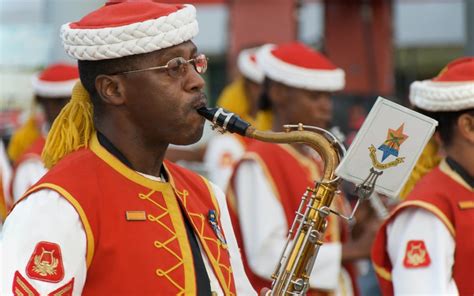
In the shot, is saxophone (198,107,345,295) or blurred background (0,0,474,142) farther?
blurred background (0,0,474,142)

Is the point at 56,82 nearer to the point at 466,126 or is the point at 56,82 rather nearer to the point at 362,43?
the point at 466,126

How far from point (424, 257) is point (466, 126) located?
1.95 ft

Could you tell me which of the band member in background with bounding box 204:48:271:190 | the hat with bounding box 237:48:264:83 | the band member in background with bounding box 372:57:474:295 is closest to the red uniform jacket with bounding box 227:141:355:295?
the band member in background with bounding box 372:57:474:295

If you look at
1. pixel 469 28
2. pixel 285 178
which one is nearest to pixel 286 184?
pixel 285 178

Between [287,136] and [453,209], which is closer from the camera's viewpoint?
[287,136]

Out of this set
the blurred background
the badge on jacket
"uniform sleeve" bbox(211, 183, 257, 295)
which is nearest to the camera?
the badge on jacket

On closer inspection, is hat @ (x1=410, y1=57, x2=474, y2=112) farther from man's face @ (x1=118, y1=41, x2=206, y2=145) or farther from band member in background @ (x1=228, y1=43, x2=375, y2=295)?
man's face @ (x1=118, y1=41, x2=206, y2=145)

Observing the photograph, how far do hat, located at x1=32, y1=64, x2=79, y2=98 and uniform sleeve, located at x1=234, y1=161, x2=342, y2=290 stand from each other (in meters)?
1.77

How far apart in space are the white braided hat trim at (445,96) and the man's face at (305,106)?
115 centimetres

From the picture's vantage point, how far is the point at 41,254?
312 cm

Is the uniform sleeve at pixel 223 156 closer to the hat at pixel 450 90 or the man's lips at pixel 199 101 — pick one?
the hat at pixel 450 90

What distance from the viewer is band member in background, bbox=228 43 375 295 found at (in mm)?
5531

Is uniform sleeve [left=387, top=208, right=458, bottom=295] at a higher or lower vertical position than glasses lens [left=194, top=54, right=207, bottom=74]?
lower

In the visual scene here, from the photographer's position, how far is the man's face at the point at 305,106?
5750mm
